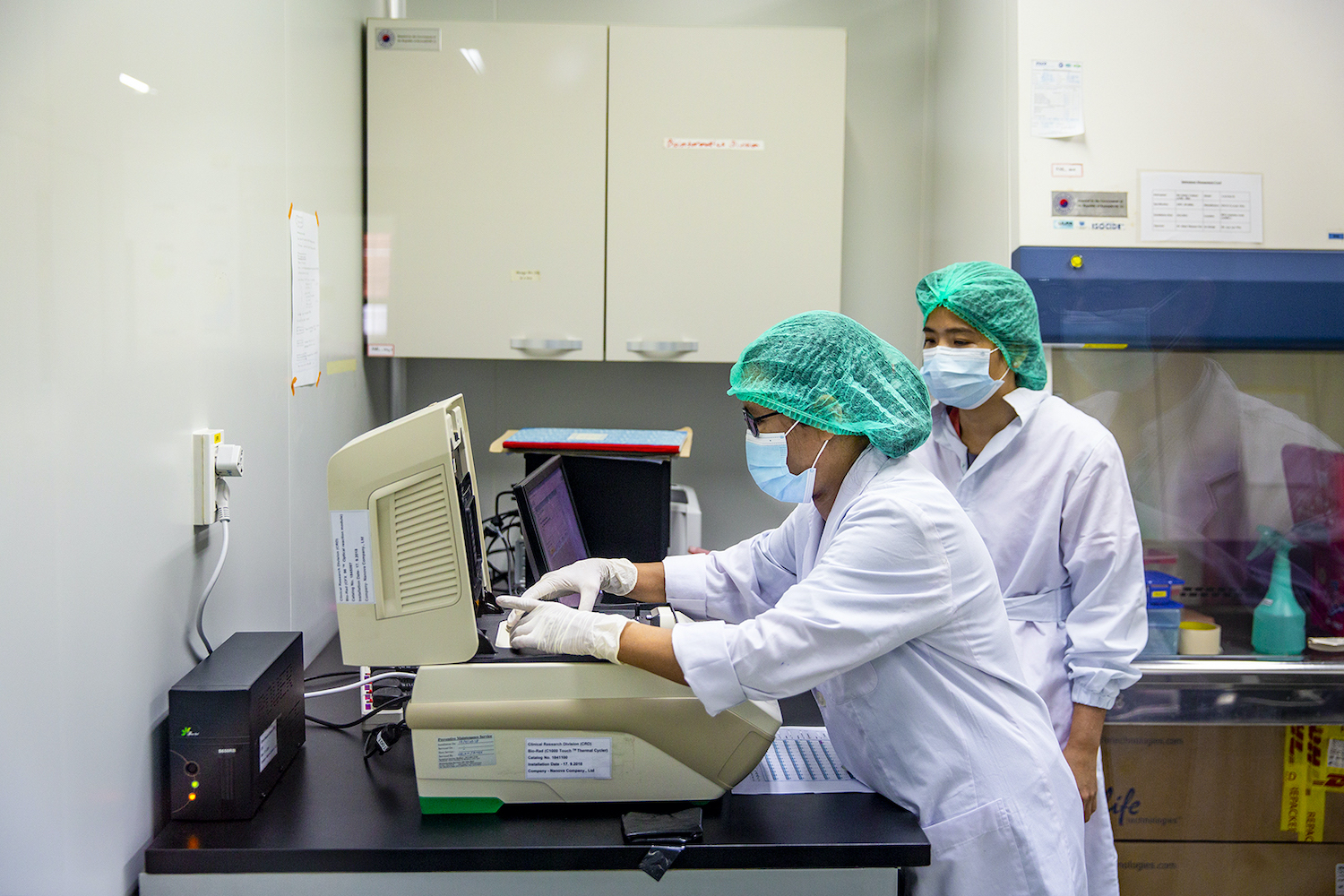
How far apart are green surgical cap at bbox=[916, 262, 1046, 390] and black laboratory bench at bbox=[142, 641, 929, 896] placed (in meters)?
0.86

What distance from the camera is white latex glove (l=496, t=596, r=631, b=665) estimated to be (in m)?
1.12

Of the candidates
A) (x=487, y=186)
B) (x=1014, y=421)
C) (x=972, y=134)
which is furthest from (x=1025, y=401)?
(x=487, y=186)

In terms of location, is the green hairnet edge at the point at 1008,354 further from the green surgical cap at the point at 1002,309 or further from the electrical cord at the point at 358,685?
the electrical cord at the point at 358,685

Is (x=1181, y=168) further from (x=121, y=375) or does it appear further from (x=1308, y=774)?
(x=121, y=375)

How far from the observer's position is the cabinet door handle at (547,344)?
2223mm

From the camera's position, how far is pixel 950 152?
2301 millimetres

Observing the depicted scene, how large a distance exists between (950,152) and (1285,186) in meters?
0.75

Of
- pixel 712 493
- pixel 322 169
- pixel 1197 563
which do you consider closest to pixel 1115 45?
pixel 1197 563

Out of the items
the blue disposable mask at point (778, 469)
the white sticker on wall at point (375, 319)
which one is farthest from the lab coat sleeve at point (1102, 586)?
the white sticker on wall at point (375, 319)

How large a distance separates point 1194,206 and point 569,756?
1.65 m

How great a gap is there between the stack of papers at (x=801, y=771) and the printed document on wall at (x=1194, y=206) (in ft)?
4.08

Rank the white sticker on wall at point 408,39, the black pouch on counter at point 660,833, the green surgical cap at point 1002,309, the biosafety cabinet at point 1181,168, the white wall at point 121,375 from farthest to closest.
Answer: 1. the white sticker on wall at point 408,39
2. the biosafety cabinet at point 1181,168
3. the green surgical cap at point 1002,309
4. the black pouch on counter at point 660,833
5. the white wall at point 121,375

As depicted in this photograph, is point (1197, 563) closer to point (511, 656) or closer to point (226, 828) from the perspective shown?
point (511, 656)

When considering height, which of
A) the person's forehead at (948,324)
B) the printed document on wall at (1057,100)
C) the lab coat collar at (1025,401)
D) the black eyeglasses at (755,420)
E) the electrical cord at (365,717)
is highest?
the printed document on wall at (1057,100)
